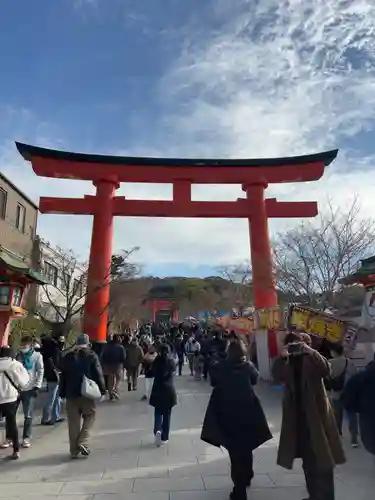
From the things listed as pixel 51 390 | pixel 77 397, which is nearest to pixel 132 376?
pixel 51 390

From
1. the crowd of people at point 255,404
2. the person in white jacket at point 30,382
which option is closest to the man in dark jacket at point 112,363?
the person in white jacket at point 30,382

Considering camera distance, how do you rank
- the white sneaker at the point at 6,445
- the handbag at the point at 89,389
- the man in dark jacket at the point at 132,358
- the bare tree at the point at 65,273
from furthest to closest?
the bare tree at the point at 65,273
the man in dark jacket at the point at 132,358
the white sneaker at the point at 6,445
the handbag at the point at 89,389

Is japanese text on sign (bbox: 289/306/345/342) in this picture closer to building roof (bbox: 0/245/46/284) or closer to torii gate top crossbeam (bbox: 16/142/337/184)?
building roof (bbox: 0/245/46/284)

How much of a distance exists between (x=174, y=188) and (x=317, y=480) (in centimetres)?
1359

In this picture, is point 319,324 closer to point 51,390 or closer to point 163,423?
point 163,423

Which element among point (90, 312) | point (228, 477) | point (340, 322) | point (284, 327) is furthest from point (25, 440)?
point (90, 312)

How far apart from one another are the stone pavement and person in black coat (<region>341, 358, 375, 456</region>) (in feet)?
2.30

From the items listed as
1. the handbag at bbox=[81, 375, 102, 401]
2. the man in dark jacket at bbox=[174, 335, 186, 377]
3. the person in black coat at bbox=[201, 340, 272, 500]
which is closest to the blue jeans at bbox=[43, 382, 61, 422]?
the handbag at bbox=[81, 375, 102, 401]

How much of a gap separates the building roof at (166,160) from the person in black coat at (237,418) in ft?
41.2

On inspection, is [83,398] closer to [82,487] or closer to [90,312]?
[82,487]

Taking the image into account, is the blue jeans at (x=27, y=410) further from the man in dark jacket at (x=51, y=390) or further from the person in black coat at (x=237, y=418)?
the person in black coat at (x=237, y=418)

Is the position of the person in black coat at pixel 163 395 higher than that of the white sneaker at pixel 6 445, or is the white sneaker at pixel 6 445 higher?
the person in black coat at pixel 163 395

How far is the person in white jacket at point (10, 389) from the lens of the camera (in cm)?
547

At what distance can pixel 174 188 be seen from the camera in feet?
54.0
